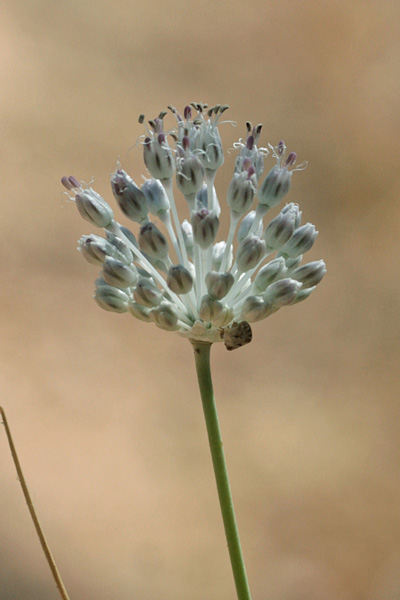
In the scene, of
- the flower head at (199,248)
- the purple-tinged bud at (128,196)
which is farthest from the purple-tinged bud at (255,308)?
the purple-tinged bud at (128,196)

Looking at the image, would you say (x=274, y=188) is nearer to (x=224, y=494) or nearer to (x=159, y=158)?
(x=159, y=158)

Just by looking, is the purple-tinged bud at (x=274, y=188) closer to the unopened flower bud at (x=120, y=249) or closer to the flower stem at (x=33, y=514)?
the unopened flower bud at (x=120, y=249)

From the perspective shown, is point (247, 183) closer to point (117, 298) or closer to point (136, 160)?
point (117, 298)

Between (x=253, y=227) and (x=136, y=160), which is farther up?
(x=136, y=160)

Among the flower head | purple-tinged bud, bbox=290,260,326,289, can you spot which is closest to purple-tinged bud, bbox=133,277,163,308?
the flower head

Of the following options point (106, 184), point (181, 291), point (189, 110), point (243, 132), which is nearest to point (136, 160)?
point (106, 184)

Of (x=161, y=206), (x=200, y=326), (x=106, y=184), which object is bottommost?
(x=200, y=326)
